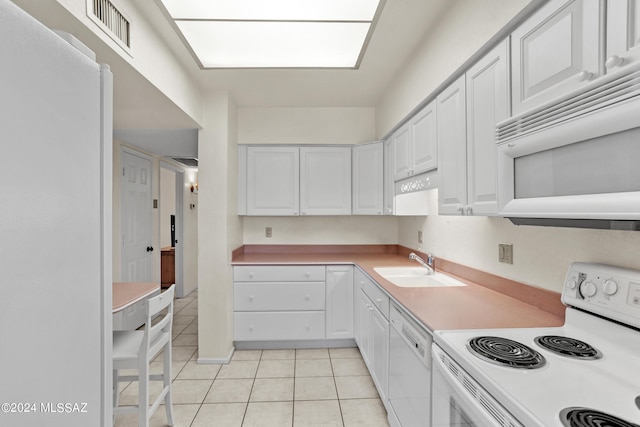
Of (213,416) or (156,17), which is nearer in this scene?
(156,17)

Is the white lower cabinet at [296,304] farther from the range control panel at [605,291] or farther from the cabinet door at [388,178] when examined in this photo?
the range control panel at [605,291]

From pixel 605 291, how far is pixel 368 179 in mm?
2301

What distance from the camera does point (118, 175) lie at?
10.9ft

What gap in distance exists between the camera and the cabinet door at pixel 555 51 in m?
0.90

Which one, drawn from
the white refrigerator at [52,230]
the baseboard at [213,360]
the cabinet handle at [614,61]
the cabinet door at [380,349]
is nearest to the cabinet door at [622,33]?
the cabinet handle at [614,61]

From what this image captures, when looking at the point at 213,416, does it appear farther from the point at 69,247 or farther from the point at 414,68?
the point at 414,68

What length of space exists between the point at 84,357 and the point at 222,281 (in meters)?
2.25

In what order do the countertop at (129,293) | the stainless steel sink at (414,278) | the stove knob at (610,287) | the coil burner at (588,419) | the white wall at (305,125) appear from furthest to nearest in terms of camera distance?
the white wall at (305,125)
the stainless steel sink at (414,278)
the countertop at (129,293)
the stove knob at (610,287)
the coil burner at (588,419)

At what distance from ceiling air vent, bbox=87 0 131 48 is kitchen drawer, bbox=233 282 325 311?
216 cm

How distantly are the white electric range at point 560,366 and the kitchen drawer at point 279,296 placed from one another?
1.86 metres

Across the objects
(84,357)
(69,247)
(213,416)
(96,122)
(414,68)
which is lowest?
(213,416)

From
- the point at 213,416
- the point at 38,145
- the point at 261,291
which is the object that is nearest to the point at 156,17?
the point at 38,145

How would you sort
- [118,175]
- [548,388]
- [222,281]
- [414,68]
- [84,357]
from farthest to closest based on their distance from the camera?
[118,175] < [222,281] < [414,68] < [548,388] < [84,357]

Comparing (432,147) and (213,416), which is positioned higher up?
(432,147)
